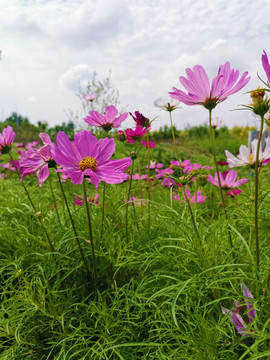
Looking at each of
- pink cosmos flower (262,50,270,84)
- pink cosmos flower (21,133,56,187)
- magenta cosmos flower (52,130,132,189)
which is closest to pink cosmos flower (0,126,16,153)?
pink cosmos flower (21,133,56,187)

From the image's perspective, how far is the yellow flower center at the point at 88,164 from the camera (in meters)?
0.79

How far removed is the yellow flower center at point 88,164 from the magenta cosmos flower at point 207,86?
0.87 ft

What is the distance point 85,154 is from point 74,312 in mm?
570

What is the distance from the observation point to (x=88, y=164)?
790mm

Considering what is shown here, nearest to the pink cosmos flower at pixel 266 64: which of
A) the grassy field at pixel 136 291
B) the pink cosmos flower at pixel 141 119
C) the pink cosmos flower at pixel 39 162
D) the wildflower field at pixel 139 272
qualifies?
the wildflower field at pixel 139 272

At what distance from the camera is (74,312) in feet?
3.48

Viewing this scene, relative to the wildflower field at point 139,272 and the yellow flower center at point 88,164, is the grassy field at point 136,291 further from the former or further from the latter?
the yellow flower center at point 88,164

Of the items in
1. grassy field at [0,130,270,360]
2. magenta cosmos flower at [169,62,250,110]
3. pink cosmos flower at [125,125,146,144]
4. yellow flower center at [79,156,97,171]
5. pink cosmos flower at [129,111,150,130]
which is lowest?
grassy field at [0,130,270,360]

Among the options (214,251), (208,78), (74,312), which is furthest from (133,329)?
(208,78)

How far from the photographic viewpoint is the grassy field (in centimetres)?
77

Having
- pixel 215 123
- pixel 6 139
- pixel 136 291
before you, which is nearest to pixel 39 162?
pixel 6 139

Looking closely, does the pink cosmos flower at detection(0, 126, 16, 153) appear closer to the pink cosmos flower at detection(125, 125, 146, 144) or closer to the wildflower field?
the wildflower field

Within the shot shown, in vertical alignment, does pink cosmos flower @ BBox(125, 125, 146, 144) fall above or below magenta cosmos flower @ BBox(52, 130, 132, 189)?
above

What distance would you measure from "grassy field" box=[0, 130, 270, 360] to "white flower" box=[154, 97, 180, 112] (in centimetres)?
42
